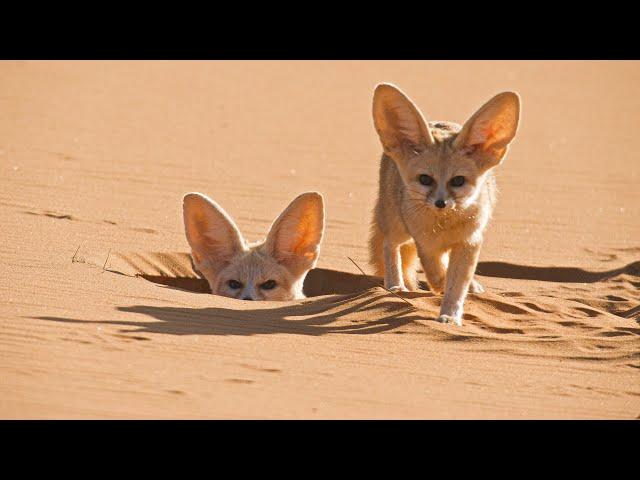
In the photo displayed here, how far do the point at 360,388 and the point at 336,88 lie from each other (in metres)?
13.9

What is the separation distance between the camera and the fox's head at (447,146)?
272 inches

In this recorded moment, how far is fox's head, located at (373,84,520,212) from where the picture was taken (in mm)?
6902

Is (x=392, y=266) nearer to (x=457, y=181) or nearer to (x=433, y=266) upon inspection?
(x=433, y=266)

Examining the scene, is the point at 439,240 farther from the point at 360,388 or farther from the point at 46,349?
the point at 46,349

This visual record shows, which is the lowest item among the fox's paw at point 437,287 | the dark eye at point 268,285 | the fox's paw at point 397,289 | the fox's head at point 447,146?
the dark eye at point 268,285

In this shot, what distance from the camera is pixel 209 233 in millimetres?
8219

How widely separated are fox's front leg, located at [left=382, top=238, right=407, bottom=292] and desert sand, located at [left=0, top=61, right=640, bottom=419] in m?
0.43

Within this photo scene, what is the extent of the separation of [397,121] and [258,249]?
165 cm

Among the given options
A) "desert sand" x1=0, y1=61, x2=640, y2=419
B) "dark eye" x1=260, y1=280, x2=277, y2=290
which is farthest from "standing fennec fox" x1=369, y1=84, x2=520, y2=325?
"dark eye" x1=260, y1=280, x2=277, y2=290

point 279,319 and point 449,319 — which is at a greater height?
point 449,319

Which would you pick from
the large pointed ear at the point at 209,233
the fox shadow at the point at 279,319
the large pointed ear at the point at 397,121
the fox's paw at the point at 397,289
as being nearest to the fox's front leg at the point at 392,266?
the fox's paw at the point at 397,289

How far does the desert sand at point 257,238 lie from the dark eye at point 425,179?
2.36ft

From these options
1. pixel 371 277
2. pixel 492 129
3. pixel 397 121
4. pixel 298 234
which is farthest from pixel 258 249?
pixel 492 129

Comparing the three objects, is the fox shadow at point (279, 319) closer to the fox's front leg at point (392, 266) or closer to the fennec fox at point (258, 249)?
the fox's front leg at point (392, 266)
